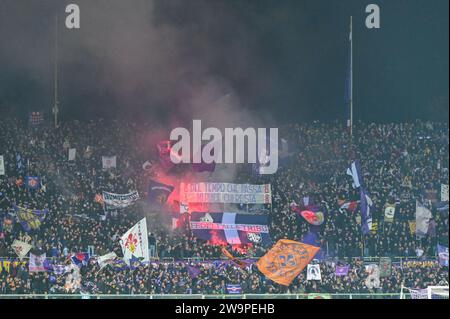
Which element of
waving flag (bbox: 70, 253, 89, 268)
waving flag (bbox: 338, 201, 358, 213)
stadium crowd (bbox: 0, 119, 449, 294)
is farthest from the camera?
waving flag (bbox: 338, 201, 358, 213)

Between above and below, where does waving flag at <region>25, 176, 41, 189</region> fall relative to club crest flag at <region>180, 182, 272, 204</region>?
above

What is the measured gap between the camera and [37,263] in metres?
29.1

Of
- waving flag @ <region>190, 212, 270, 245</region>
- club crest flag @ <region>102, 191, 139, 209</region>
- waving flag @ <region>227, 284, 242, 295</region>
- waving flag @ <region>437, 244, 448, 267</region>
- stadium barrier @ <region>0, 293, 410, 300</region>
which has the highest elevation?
club crest flag @ <region>102, 191, 139, 209</region>

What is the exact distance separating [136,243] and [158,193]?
8.29ft

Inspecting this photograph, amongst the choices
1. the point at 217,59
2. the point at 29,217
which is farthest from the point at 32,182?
the point at 217,59

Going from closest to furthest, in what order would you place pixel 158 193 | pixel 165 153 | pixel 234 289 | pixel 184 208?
pixel 234 289 < pixel 184 208 < pixel 158 193 < pixel 165 153

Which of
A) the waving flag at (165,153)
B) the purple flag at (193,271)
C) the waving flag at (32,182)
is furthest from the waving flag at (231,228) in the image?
the waving flag at (32,182)

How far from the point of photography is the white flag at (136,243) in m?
29.5

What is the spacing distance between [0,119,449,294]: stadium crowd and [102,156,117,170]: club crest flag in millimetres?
166

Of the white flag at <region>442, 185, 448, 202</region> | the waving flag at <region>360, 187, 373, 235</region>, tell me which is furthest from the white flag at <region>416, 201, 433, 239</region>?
the waving flag at <region>360, 187, 373, 235</region>

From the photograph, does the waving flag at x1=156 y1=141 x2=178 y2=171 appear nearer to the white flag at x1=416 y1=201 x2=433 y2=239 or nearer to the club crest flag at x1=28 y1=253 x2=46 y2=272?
the club crest flag at x1=28 y1=253 x2=46 y2=272

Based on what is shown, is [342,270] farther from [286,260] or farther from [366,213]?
[366,213]

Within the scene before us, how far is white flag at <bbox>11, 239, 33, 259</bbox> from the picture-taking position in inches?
1162
